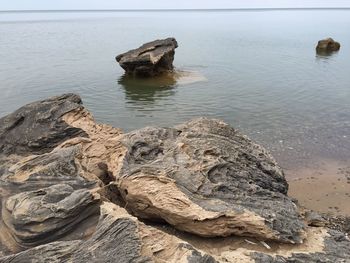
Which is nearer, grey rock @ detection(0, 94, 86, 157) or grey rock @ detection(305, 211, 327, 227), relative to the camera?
grey rock @ detection(305, 211, 327, 227)

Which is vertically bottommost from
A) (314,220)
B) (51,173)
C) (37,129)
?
(314,220)

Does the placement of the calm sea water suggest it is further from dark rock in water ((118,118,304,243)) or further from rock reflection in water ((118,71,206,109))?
dark rock in water ((118,118,304,243))

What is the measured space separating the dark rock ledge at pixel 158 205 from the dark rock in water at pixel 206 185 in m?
0.02

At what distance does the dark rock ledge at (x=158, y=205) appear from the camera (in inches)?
303

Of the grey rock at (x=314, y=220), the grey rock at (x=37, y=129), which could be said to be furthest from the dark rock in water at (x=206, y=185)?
the grey rock at (x=37, y=129)

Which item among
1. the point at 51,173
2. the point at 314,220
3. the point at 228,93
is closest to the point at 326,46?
the point at 228,93

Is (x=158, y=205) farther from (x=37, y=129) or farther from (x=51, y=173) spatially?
(x=37, y=129)

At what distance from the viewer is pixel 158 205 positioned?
28.8ft

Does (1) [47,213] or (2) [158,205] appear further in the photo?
(2) [158,205]

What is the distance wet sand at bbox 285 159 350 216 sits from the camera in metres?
13.8

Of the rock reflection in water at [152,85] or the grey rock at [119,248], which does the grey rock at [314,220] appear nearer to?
the grey rock at [119,248]

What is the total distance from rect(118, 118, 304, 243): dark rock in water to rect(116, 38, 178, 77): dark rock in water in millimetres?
24419

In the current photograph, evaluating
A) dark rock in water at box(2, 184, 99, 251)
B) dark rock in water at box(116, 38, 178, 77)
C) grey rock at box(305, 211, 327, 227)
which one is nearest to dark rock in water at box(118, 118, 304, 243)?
grey rock at box(305, 211, 327, 227)

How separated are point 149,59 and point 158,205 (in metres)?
27.1
